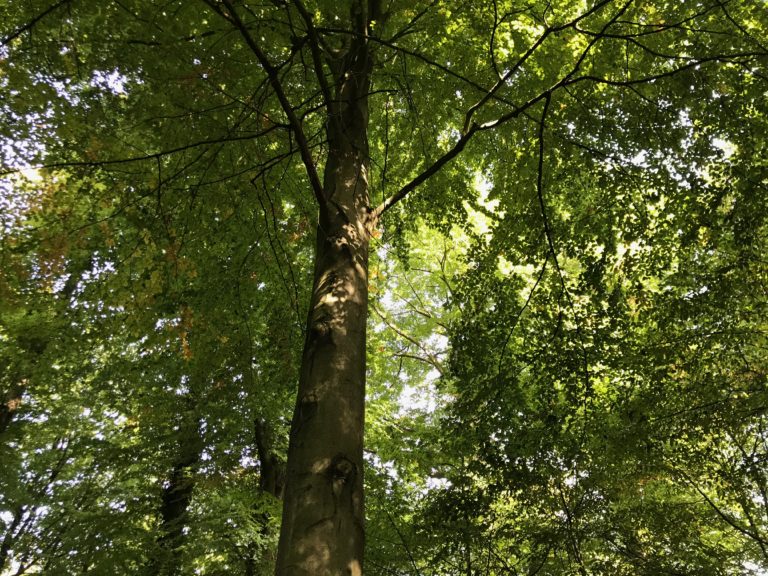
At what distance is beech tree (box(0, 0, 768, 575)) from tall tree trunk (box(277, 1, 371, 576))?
1cm

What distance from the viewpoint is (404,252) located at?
6.17 m

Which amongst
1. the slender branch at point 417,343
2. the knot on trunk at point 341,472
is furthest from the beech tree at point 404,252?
the slender branch at point 417,343

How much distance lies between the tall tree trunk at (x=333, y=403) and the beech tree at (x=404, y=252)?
13 millimetres

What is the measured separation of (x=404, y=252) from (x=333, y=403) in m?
4.41

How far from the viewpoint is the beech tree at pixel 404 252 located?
9.75 ft

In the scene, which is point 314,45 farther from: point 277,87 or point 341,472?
point 341,472

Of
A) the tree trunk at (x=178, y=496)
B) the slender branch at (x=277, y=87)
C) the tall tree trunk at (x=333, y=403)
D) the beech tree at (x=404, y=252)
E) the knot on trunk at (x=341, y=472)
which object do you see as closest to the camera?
the tall tree trunk at (x=333, y=403)

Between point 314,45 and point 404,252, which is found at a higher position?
point 404,252

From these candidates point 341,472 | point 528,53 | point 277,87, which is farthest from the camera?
point 277,87

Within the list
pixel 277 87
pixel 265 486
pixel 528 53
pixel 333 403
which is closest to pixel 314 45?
pixel 277 87

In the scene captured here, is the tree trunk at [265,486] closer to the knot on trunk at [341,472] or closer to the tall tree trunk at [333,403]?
the tall tree trunk at [333,403]

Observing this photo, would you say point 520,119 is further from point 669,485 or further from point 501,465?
point 669,485

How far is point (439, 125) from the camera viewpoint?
5340 millimetres

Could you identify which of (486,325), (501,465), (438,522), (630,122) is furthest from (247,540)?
(630,122)
